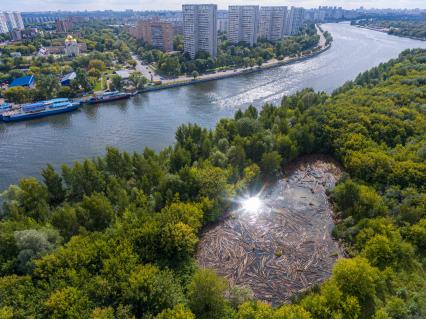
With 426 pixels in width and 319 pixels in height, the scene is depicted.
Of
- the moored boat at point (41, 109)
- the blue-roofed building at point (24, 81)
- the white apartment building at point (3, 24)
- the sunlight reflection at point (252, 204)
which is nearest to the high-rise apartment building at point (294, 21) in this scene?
the blue-roofed building at point (24, 81)

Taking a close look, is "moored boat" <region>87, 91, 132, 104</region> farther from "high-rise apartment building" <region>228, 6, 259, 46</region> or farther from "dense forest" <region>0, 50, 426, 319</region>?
"high-rise apartment building" <region>228, 6, 259, 46</region>

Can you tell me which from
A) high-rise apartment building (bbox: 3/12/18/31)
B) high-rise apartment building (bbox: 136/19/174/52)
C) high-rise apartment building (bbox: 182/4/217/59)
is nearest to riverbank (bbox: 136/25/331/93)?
high-rise apartment building (bbox: 182/4/217/59)

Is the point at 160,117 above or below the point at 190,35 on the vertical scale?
below

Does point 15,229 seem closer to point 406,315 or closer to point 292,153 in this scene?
point 406,315

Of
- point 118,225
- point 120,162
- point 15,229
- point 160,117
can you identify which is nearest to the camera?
point 15,229

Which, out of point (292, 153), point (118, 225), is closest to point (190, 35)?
point (292, 153)

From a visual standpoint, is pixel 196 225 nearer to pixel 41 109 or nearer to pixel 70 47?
pixel 41 109

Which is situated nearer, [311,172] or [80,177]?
[80,177]

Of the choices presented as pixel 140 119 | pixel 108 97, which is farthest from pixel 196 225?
pixel 108 97
